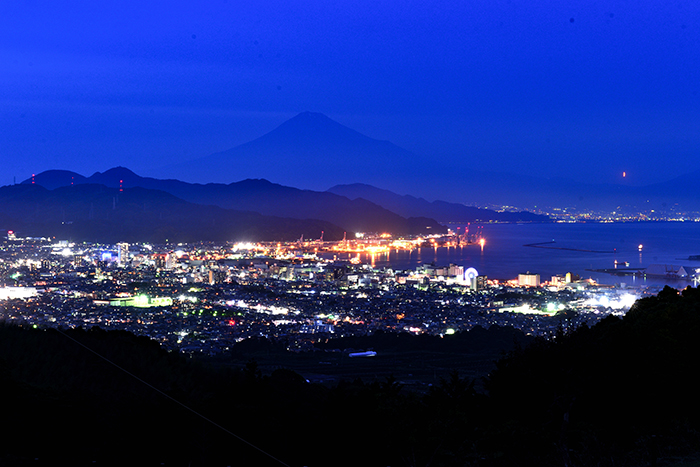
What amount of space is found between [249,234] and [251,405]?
189 feet

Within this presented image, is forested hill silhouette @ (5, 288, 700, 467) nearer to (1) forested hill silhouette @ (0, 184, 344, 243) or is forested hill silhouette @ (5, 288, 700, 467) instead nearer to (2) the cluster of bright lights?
(2) the cluster of bright lights

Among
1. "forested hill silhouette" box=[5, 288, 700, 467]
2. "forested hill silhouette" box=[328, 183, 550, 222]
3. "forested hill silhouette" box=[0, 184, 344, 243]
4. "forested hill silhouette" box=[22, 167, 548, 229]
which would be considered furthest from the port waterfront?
"forested hill silhouette" box=[328, 183, 550, 222]

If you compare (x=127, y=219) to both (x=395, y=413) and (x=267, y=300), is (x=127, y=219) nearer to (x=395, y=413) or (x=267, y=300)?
(x=267, y=300)

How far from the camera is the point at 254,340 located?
628 inches

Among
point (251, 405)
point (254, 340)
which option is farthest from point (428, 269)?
point (251, 405)

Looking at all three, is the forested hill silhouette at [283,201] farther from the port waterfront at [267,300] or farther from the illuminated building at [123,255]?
the port waterfront at [267,300]

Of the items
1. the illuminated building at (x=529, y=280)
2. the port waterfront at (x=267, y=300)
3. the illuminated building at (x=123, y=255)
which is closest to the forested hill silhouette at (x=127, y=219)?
the illuminated building at (x=123, y=255)

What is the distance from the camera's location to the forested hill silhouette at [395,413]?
5.84m

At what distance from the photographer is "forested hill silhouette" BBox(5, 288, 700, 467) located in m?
5.84

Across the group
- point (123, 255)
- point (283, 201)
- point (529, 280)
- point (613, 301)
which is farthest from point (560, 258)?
point (283, 201)

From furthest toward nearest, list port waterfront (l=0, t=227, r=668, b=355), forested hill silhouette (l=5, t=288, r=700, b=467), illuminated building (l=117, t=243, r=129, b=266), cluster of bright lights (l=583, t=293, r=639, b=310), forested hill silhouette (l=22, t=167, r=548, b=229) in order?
forested hill silhouette (l=22, t=167, r=548, b=229) → illuminated building (l=117, t=243, r=129, b=266) → cluster of bright lights (l=583, t=293, r=639, b=310) → port waterfront (l=0, t=227, r=668, b=355) → forested hill silhouette (l=5, t=288, r=700, b=467)

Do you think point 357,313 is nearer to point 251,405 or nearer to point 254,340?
point 254,340

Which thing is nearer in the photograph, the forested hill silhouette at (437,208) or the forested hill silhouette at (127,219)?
the forested hill silhouette at (127,219)

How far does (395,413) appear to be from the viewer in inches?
237
